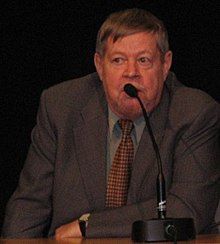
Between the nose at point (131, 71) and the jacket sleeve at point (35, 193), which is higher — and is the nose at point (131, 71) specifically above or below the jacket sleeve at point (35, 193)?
above

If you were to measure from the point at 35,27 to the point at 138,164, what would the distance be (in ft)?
4.24

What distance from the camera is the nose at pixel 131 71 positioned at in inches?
124

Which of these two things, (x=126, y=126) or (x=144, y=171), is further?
(x=126, y=126)

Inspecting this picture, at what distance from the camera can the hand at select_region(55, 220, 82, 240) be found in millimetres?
2955

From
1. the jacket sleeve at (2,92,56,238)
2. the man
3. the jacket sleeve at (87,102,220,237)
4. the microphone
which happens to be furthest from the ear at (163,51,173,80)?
the microphone

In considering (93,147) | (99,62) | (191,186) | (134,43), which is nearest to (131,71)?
(134,43)

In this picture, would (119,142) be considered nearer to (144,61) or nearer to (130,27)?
(144,61)

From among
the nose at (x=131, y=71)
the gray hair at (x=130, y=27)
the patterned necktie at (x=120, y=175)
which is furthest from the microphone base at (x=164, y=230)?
the gray hair at (x=130, y=27)

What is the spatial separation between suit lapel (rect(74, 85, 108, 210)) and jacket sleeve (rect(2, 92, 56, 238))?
4.9 inches

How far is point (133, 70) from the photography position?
3143 mm

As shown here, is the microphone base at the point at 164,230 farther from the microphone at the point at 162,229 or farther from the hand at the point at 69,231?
the hand at the point at 69,231

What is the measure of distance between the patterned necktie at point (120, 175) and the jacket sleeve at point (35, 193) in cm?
27

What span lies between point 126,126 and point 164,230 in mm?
987

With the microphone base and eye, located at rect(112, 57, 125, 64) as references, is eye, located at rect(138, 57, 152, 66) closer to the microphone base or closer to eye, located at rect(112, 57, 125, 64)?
eye, located at rect(112, 57, 125, 64)
